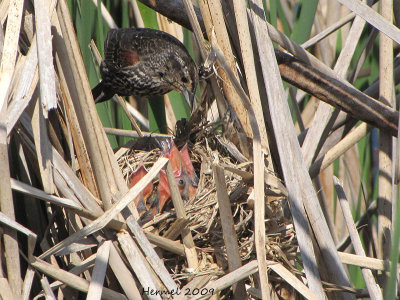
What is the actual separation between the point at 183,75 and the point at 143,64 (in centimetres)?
46

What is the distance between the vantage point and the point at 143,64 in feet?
10.9

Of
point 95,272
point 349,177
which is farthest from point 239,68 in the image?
point 349,177

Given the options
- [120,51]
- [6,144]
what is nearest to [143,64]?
[120,51]

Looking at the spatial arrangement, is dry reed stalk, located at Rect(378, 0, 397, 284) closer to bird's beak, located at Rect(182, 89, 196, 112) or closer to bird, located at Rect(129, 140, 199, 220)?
bird, located at Rect(129, 140, 199, 220)

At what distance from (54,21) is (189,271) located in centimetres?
82

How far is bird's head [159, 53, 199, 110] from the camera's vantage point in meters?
2.86

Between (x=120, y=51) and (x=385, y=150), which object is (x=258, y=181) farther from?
(x=120, y=51)

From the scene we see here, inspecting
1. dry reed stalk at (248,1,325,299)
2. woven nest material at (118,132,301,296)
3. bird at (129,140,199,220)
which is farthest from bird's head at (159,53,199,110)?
dry reed stalk at (248,1,325,299)

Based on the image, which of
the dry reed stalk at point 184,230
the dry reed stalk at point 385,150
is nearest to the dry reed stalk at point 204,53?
the dry reed stalk at point 184,230

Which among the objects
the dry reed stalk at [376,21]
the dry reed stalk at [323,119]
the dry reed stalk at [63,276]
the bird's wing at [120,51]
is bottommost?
the dry reed stalk at [63,276]

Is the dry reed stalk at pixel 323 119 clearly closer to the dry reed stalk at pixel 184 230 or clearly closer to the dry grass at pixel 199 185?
the dry grass at pixel 199 185

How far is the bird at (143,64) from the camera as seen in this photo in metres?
3.00

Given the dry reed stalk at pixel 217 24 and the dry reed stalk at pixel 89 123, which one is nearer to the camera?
the dry reed stalk at pixel 89 123

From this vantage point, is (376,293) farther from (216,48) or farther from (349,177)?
(349,177)
